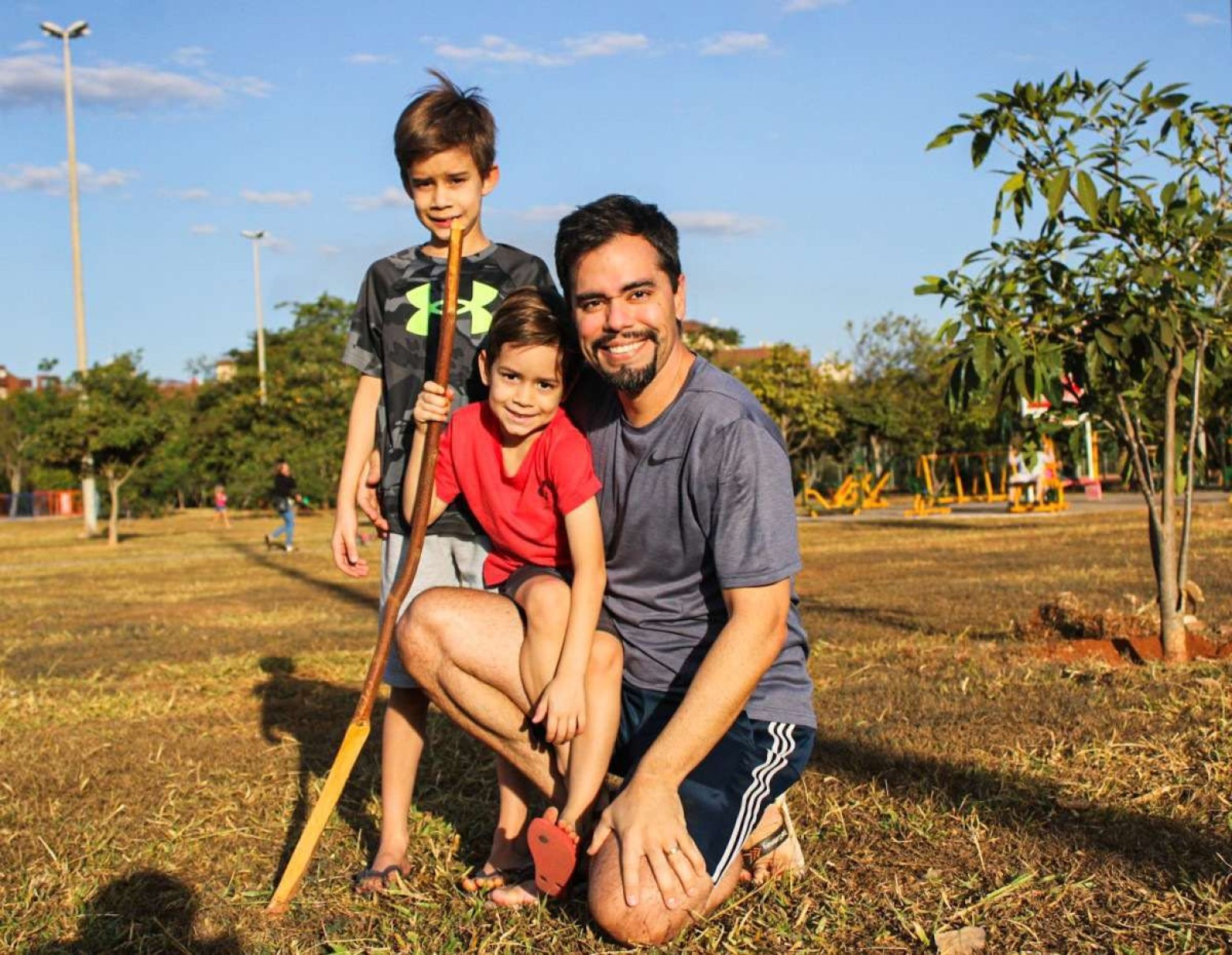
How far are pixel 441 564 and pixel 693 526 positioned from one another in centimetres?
84

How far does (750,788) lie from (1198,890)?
102 centimetres

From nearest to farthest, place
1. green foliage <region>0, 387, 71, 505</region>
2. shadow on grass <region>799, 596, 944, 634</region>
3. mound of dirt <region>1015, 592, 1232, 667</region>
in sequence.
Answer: mound of dirt <region>1015, 592, 1232, 667</region>
shadow on grass <region>799, 596, 944, 634</region>
green foliage <region>0, 387, 71, 505</region>

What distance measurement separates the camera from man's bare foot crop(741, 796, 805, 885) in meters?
3.14

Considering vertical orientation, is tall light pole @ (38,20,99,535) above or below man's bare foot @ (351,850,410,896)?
above

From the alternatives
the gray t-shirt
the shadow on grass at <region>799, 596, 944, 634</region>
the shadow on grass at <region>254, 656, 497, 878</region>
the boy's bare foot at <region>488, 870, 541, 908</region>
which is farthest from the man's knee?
the shadow on grass at <region>799, 596, 944, 634</region>

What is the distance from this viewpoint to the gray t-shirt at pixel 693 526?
114 inches

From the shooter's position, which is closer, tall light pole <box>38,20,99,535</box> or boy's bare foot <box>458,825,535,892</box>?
boy's bare foot <box>458,825,535,892</box>

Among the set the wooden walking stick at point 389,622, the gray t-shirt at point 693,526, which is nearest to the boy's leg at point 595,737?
the gray t-shirt at point 693,526

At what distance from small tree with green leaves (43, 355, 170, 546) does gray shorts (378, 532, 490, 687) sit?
24902 millimetres

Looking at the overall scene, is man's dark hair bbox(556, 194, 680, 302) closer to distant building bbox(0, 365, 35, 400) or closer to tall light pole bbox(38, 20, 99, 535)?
tall light pole bbox(38, 20, 99, 535)

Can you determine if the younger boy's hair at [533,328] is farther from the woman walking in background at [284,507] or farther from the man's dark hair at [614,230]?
the woman walking in background at [284,507]

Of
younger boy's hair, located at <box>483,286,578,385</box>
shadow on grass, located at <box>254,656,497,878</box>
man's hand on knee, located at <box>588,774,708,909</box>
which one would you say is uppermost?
younger boy's hair, located at <box>483,286,578,385</box>

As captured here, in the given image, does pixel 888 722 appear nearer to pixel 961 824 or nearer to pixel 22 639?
pixel 961 824

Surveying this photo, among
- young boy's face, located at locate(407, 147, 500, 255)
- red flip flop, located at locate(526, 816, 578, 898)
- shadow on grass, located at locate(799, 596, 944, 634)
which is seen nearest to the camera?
red flip flop, located at locate(526, 816, 578, 898)
